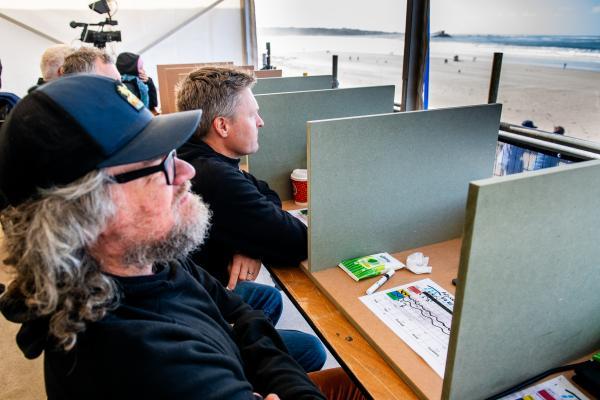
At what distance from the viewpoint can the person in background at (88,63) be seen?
2516mm

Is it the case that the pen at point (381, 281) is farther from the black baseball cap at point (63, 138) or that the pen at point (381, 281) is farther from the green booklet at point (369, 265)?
the black baseball cap at point (63, 138)

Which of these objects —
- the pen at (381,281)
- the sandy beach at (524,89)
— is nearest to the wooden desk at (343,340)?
the pen at (381,281)

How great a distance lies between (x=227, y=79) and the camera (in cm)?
156

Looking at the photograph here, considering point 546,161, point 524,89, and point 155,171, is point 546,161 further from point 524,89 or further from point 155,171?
point 155,171

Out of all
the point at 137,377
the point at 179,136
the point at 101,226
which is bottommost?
the point at 137,377

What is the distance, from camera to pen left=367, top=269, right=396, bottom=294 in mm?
1139

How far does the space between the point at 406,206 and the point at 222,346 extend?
0.73m

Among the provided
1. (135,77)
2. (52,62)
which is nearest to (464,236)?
(52,62)

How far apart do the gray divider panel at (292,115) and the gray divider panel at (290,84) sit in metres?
0.58

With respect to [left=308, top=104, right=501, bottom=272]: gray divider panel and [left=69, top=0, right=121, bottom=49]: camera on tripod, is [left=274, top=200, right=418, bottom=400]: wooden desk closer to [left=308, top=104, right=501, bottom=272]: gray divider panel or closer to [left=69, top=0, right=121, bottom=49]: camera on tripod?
[left=308, top=104, right=501, bottom=272]: gray divider panel

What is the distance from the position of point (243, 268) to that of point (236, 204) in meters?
0.24

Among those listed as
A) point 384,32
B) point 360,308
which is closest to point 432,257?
point 360,308

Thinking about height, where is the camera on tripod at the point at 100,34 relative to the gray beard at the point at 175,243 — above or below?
above

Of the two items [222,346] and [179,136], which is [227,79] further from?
[222,346]
